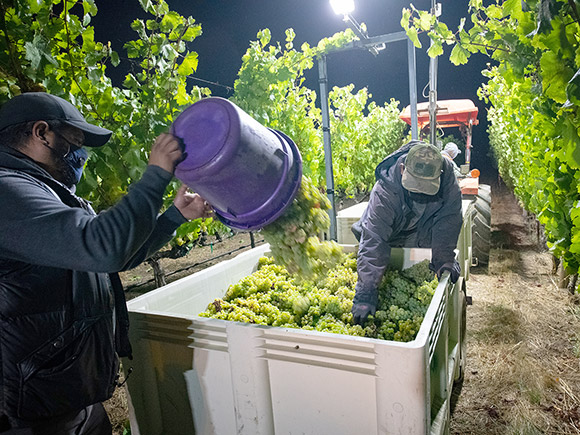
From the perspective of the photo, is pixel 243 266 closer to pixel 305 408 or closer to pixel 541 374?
pixel 305 408

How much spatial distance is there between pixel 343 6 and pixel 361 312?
313 cm

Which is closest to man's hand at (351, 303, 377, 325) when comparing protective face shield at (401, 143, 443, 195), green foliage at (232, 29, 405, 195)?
protective face shield at (401, 143, 443, 195)

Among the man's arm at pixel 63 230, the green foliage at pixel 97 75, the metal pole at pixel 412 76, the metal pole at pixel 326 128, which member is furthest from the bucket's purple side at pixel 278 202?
the metal pole at pixel 412 76

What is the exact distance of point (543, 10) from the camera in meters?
1.40

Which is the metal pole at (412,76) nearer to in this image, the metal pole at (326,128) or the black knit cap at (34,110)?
the metal pole at (326,128)

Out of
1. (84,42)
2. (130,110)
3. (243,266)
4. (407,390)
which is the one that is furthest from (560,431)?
(84,42)

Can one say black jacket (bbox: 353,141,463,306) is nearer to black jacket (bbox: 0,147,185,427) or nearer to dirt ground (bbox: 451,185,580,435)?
dirt ground (bbox: 451,185,580,435)

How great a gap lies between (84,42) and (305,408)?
310cm

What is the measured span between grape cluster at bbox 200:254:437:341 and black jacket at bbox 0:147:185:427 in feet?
3.07

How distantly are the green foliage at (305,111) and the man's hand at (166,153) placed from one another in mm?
3541

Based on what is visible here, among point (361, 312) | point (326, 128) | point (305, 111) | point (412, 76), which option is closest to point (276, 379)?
point (361, 312)

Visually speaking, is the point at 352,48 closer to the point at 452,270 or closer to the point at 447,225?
the point at 447,225

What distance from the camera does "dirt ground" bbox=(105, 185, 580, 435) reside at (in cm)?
254

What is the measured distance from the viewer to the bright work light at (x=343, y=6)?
379 cm
